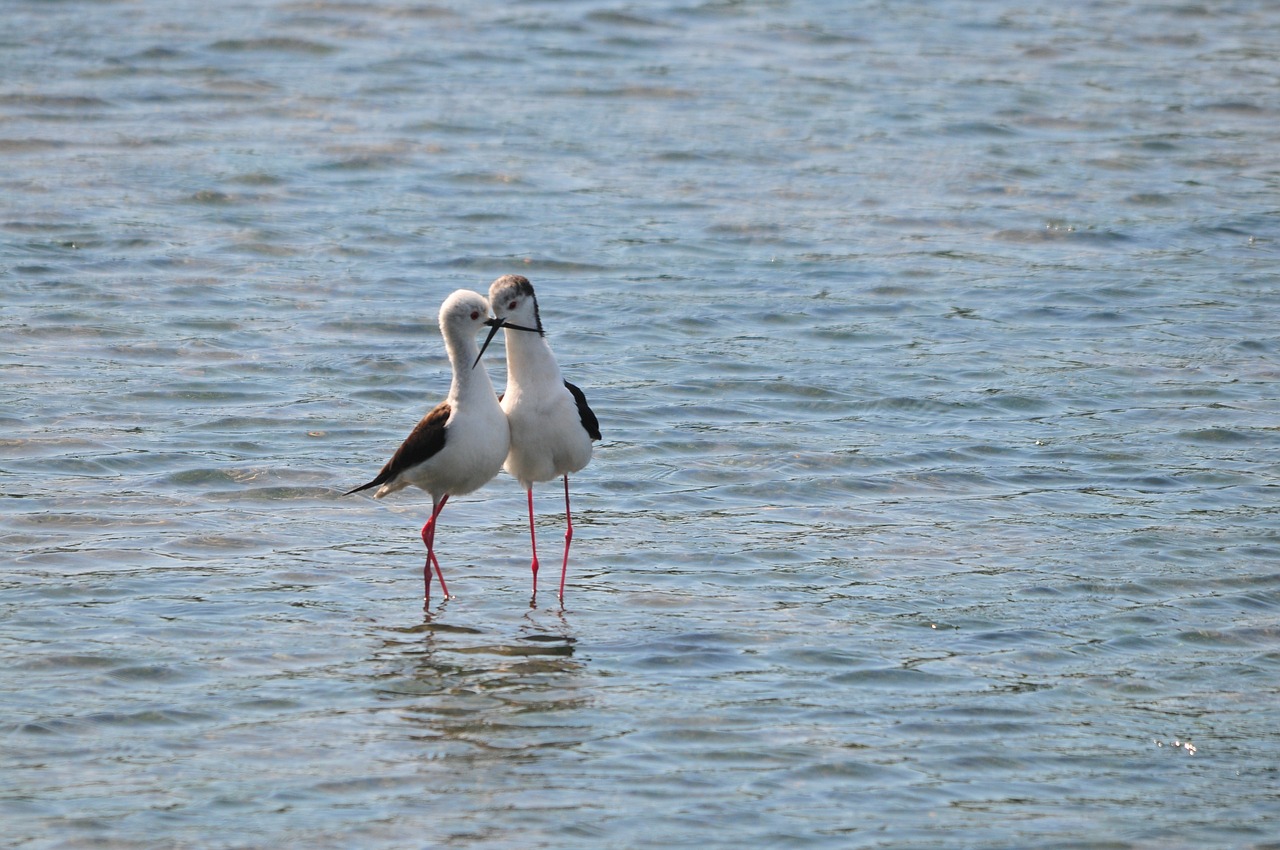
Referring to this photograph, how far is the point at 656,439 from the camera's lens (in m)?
11.1

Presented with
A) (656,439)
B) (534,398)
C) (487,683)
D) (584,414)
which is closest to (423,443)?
(534,398)

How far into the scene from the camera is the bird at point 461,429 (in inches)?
325

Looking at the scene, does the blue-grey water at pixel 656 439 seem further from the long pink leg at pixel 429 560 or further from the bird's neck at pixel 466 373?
the bird's neck at pixel 466 373

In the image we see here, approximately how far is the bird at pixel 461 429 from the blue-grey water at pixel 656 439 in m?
0.65

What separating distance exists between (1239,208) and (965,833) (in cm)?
1136

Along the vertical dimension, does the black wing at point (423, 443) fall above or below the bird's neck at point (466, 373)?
A: below

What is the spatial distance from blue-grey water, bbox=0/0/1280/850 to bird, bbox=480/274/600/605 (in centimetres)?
70

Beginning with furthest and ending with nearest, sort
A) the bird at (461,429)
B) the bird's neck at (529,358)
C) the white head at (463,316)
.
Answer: the bird's neck at (529,358), the white head at (463,316), the bird at (461,429)

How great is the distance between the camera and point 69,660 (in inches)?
298

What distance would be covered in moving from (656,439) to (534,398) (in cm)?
261

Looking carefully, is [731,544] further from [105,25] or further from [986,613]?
[105,25]

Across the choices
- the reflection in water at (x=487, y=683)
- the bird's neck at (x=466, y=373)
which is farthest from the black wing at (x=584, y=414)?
the reflection in water at (x=487, y=683)

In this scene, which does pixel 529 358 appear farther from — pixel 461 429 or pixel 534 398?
pixel 461 429

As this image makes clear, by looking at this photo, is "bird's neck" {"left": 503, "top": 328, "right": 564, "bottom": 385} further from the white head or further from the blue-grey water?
the blue-grey water
